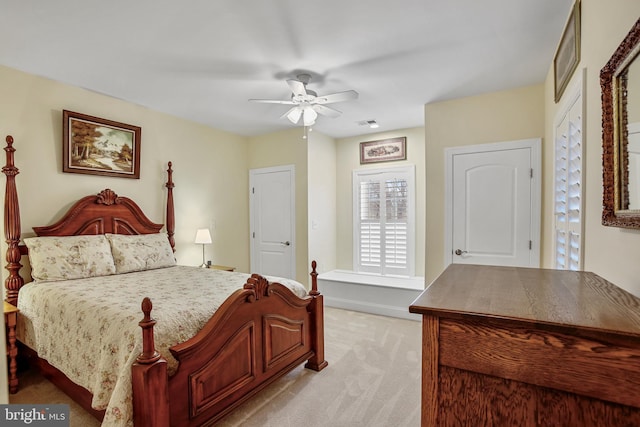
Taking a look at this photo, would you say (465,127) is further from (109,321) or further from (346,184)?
(109,321)

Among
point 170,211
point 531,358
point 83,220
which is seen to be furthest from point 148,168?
point 531,358

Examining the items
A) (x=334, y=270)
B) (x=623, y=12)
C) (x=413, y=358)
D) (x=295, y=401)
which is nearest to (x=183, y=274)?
(x=295, y=401)

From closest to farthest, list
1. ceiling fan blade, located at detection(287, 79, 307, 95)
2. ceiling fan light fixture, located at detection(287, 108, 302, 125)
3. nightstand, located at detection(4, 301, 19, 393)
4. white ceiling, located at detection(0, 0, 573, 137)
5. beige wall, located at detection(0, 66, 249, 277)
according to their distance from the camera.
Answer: white ceiling, located at detection(0, 0, 573, 137) < nightstand, located at detection(4, 301, 19, 393) < ceiling fan blade, located at detection(287, 79, 307, 95) < beige wall, located at detection(0, 66, 249, 277) < ceiling fan light fixture, located at detection(287, 108, 302, 125)

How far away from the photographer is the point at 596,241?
1509 millimetres

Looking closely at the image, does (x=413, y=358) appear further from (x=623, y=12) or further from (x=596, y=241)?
(x=623, y=12)

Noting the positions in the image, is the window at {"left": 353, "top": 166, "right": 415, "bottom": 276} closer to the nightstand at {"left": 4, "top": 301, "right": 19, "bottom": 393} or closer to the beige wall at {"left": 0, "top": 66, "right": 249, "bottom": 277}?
the beige wall at {"left": 0, "top": 66, "right": 249, "bottom": 277}

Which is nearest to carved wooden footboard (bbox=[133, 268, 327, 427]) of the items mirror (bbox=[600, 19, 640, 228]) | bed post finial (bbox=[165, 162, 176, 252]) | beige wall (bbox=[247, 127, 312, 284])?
beige wall (bbox=[247, 127, 312, 284])

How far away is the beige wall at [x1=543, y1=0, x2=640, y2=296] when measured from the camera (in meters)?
1.15

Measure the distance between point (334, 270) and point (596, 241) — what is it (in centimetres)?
394

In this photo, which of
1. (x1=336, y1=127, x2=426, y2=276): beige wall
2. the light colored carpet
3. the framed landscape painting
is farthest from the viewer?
(x1=336, y1=127, x2=426, y2=276): beige wall

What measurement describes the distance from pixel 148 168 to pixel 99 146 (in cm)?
56

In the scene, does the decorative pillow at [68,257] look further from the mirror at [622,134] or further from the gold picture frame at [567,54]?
the gold picture frame at [567,54]

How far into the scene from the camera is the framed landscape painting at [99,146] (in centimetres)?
302

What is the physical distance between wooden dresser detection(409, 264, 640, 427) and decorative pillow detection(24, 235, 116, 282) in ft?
9.62
